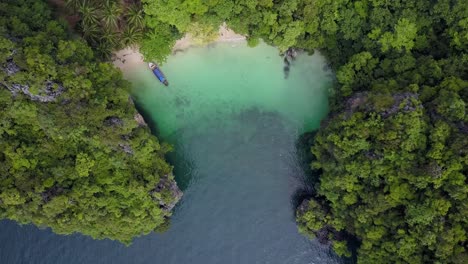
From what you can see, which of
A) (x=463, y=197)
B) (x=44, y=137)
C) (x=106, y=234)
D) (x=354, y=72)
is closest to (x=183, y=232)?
(x=106, y=234)

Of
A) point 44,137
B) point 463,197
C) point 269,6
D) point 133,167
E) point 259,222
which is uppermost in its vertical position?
point 269,6

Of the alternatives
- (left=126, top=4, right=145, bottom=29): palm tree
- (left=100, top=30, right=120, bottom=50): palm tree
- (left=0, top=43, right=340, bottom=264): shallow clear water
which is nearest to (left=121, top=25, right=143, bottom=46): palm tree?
(left=126, top=4, right=145, bottom=29): palm tree

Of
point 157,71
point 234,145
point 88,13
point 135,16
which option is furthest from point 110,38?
point 234,145

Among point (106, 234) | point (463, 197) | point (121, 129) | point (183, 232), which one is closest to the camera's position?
point (463, 197)

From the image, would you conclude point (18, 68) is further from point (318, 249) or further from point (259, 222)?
point (318, 249)

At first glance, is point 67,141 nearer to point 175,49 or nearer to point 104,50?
point 104,50

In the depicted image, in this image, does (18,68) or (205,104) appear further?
(205,104)

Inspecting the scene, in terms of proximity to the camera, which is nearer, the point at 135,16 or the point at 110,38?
the point at 135,16
